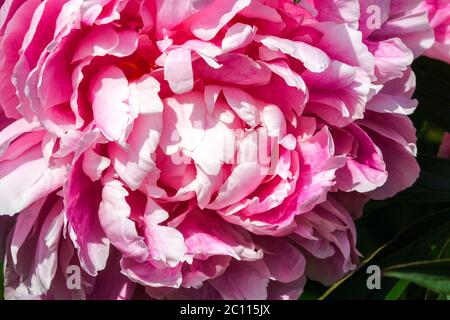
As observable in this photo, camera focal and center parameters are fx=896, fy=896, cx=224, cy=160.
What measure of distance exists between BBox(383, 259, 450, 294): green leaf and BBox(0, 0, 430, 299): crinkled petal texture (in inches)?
2.4

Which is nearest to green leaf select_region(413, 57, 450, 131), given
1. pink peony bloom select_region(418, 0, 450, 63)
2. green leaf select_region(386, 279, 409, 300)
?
pink peony bloom select_region(418, 0, 450, 63)

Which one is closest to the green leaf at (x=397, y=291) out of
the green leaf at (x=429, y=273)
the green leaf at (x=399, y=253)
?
the green leaf at (x=399, y=253)

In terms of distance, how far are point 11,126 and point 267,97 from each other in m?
0.21

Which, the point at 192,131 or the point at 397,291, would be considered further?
the point at 397,291

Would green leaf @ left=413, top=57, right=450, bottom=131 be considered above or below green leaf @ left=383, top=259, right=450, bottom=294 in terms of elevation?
above

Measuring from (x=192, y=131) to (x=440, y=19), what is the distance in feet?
0.77

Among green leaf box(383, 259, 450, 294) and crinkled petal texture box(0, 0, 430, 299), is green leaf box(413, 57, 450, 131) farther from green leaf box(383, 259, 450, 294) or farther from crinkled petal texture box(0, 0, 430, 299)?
green leaf box(383, 259, 450, 294)

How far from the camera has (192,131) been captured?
71 centimetres

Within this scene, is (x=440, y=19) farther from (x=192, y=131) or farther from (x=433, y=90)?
(x=192, y=131)

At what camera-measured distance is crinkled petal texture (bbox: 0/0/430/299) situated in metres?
0.68

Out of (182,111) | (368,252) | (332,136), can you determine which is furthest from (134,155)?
(368,252)

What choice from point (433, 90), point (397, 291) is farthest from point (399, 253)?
point (433, 90)

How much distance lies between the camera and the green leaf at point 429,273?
2.34 ft

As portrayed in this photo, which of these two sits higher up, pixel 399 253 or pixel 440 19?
pixel 440 19
